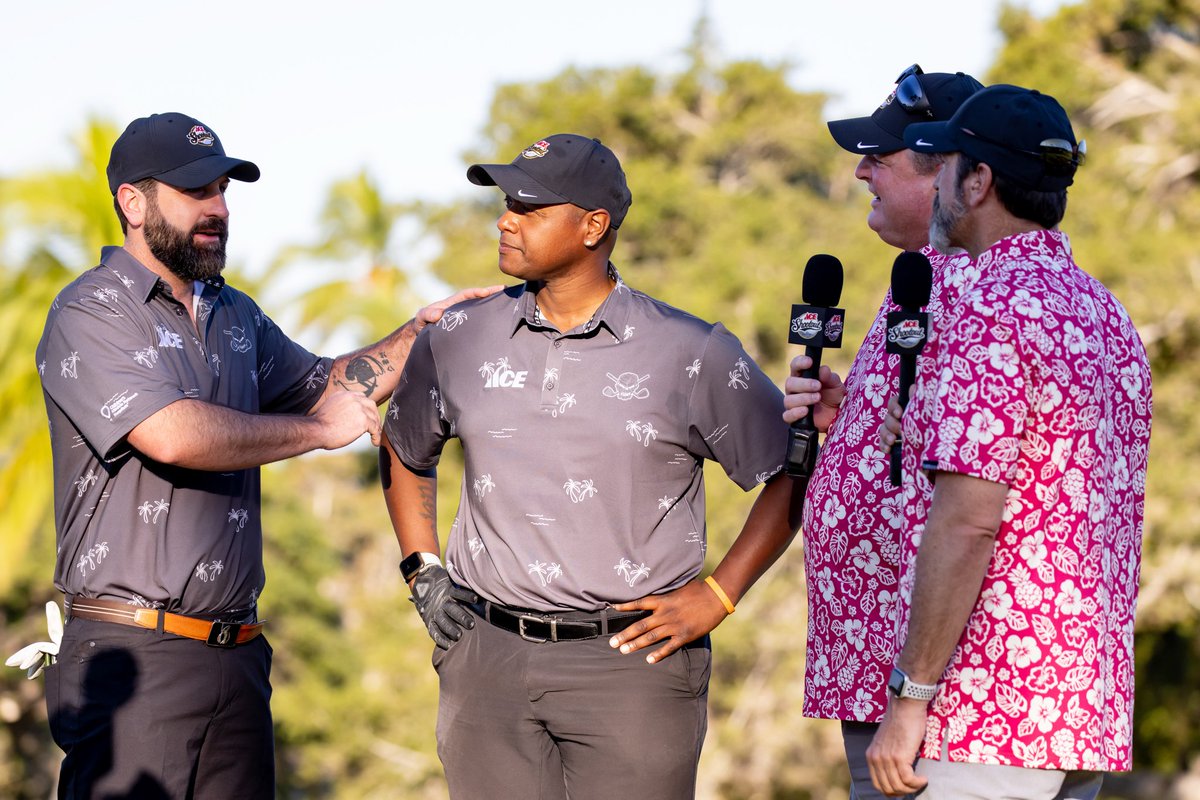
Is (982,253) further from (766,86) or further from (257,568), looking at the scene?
(766,86)

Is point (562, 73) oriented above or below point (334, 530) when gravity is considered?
above

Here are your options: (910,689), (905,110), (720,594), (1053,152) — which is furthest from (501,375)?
(1053,152)

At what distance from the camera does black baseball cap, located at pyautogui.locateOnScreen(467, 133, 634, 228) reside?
3.92 metres

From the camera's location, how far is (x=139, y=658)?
399 cm

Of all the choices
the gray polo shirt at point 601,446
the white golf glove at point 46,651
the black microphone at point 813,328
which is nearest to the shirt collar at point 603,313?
the gray polo shirt at point 601,446

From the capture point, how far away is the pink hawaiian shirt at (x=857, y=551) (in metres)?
3.58

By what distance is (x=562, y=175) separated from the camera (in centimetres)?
394

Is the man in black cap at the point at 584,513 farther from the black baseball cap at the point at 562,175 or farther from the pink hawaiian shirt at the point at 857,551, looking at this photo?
the pink hawaiian shirt at the point at 857,551

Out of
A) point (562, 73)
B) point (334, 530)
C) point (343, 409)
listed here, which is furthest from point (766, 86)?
point (343, 409)

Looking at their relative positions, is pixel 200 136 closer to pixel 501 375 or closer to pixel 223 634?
pixel 501 375

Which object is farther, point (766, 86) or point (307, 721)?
point (766, 86)

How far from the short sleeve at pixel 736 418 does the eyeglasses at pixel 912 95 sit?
0.85 meters

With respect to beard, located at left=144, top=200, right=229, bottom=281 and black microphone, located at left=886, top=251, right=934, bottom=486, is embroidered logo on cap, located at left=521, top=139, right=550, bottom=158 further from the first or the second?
black microphone, located at left=886, top=251, right=934, bottom=486

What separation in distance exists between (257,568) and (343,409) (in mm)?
561
